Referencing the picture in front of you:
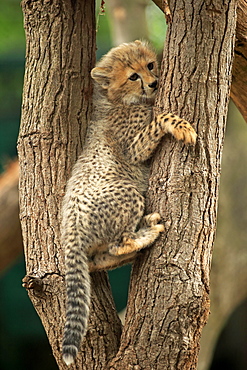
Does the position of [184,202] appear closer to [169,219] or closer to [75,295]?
[169,219]

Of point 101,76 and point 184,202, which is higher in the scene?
point 101,76

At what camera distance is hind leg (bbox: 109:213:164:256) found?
2648mm

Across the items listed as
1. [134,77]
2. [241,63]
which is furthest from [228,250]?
[134,77]

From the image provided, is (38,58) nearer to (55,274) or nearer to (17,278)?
(55,274)

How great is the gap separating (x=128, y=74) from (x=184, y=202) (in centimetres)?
98

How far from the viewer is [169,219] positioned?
267 centimetres

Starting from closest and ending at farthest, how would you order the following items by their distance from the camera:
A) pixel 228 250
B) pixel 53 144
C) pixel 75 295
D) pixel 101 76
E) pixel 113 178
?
pixel 75 295, pixel 113 178, pixel 53 144, pixel 101 76, pixel 228 250

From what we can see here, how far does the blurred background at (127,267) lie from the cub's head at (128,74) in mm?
2262

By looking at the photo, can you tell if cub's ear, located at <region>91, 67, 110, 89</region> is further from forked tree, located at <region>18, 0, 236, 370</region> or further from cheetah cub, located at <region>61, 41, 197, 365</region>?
forked tree, located at <region>18, 0, 236, 370</region>

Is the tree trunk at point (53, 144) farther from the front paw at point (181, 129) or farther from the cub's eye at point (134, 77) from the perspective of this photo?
the front paw at point (181, 129)

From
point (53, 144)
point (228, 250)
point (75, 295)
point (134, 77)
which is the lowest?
point (228, 250)

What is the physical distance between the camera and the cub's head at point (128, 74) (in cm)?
318

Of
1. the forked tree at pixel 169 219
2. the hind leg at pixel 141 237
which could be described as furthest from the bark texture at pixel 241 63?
the hind leg at pixel 141 237

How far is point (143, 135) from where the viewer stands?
292 centimetres
